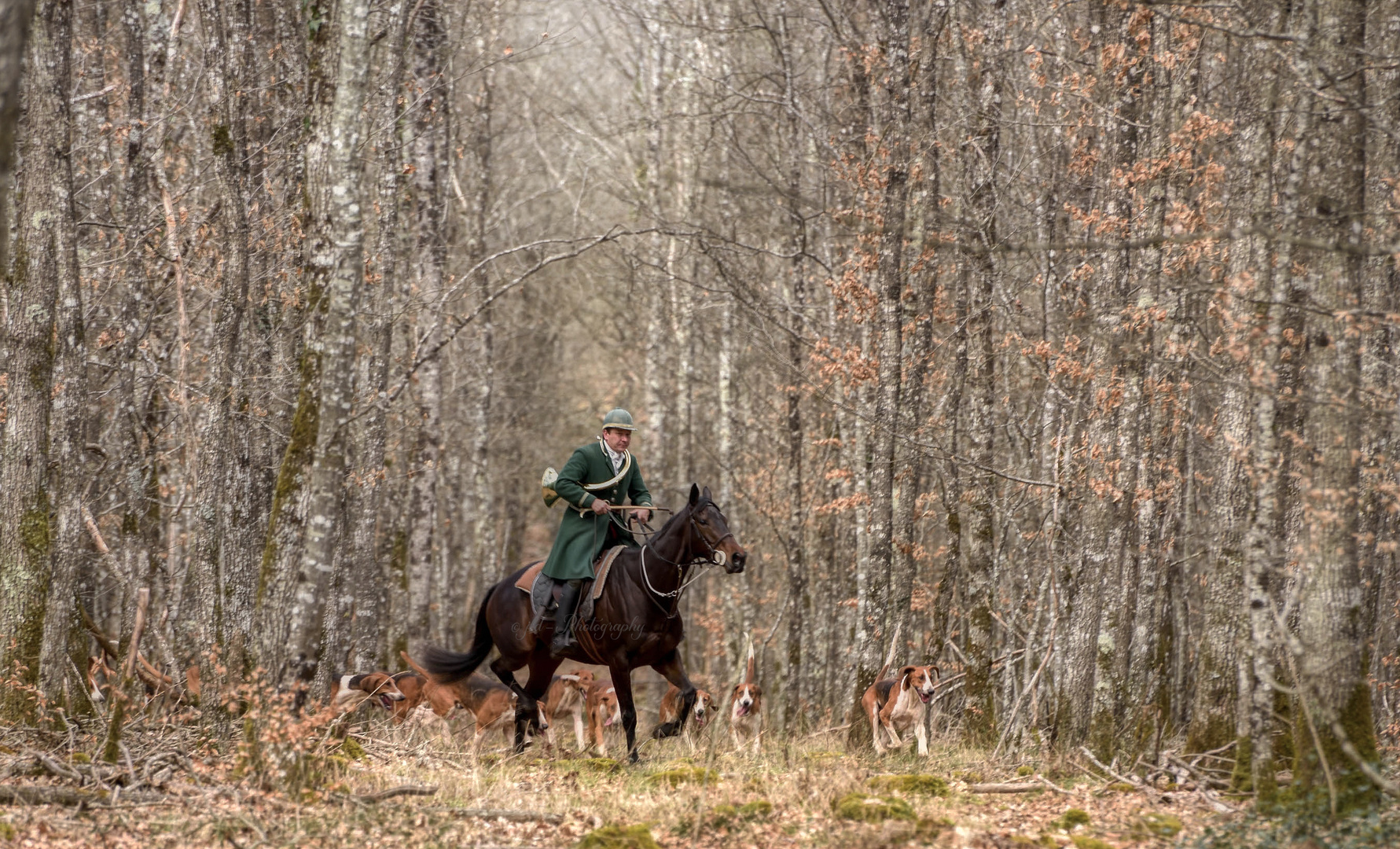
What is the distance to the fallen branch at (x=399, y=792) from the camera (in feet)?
27.7

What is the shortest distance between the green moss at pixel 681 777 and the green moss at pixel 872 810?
155cm

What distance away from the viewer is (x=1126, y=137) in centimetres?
1188

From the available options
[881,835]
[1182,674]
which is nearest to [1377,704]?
[1182,674]

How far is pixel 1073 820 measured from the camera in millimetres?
8078

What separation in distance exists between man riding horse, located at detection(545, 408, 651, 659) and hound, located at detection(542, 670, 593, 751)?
1164mm

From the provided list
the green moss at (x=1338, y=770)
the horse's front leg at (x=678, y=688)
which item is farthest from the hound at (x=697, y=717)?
the green moss at (x=1338, y=770)

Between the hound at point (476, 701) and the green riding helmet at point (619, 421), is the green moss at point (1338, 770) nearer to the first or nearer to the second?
the green riding helmet at point (619, 421)

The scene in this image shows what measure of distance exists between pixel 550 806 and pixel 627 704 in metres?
2.88

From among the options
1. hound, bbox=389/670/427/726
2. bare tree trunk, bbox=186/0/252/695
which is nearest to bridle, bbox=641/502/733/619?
hound, bbox=389/670/427/726

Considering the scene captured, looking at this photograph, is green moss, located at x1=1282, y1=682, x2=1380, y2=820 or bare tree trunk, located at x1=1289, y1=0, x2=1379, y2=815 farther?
bare tree trunk, located at x1=1289, y1=0, x2=1379, y2=815

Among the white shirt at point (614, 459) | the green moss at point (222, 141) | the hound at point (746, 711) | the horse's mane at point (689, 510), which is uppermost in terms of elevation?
the green moss at point (222, 141)

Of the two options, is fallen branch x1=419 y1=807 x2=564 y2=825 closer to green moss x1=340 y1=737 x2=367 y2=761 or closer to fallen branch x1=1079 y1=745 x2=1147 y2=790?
green moss x1=340 y1=737 x2=367 y2=761

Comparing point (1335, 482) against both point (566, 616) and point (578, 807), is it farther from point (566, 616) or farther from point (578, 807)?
point (566, 616)

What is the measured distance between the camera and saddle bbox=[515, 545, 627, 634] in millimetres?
12133
